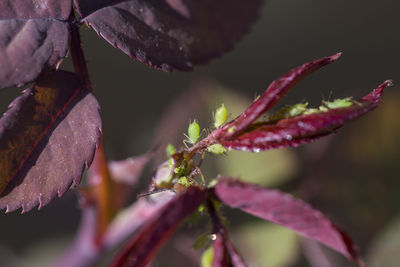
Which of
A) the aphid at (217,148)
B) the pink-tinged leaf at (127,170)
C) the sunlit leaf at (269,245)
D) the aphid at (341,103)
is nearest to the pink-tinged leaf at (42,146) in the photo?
the aphid at (217,148)

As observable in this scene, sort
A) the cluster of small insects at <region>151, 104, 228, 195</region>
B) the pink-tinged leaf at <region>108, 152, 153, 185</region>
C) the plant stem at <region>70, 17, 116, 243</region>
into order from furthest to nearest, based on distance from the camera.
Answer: the pink-tinged leaf at <region>108, 152, 153, 185</region> → the plant stem at <region>70, 17, 116, 243</region> → the cluster of small insects at <region>151, 104, 228, 195</region>

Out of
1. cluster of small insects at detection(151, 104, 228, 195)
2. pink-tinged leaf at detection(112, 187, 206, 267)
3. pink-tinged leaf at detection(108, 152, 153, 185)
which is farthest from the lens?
pink-tinged leaf at detection(108, 152, 153, 185)

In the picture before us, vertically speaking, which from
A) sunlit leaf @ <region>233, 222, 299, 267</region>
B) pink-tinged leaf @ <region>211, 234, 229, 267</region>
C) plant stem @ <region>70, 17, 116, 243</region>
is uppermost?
pink-tinged leaf @ <region>211, 234, 229, 267</region>

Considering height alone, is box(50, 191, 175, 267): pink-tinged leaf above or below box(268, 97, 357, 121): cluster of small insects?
below

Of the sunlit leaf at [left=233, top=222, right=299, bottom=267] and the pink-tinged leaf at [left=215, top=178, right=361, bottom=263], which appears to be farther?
the sunlit leaf at [left=233, top=222, right=299, bottom=267]

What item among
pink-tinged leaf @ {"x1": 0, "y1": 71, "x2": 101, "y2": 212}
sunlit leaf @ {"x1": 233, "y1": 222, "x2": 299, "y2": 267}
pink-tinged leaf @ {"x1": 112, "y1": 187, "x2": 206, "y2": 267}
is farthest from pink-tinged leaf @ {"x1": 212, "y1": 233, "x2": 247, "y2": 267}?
sunlit leaf @ {"x1": 233, "y1": 222, "x2": 299, "y2": 267}

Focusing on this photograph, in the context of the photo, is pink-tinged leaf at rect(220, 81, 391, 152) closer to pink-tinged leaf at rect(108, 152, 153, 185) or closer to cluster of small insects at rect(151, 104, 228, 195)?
cluster of small insects at rect(151, 104, 228, 195)

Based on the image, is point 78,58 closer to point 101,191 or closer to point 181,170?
point 181,170
